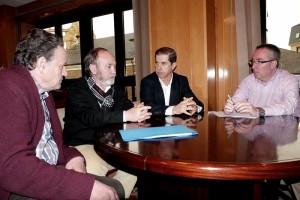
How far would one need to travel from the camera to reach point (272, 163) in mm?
750

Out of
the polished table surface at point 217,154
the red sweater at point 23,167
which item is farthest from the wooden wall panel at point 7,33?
the red sweater at point 23,167

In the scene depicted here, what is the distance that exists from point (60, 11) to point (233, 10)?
3524 millimetres

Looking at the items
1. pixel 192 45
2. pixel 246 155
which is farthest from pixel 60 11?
pixel 246 155

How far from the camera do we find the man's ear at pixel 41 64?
3.40 feet

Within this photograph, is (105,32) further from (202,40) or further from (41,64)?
(41,64)

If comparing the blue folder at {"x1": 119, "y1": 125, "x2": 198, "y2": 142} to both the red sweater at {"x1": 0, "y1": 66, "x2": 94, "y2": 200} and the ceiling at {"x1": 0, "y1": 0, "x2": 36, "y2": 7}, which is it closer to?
the red sweater at {"x1": 0, "y1": 66, "x2": 94, "y2": 200}

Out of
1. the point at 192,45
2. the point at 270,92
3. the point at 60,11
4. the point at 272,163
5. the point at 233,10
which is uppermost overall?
the point at 60,11

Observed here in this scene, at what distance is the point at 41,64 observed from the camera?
3.43 ft

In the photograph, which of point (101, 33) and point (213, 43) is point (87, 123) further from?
point (101, 33)

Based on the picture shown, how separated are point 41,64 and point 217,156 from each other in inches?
31.3

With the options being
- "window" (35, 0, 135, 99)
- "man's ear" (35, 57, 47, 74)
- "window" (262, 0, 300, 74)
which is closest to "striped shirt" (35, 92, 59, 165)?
"man's ear" (35, 57, 47, 74)

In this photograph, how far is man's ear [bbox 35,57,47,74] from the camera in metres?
1.04

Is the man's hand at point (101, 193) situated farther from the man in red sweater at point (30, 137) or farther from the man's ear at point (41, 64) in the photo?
the man's ear at point (41, 64)

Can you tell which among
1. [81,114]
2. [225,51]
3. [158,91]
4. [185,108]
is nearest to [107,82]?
[81,114]
